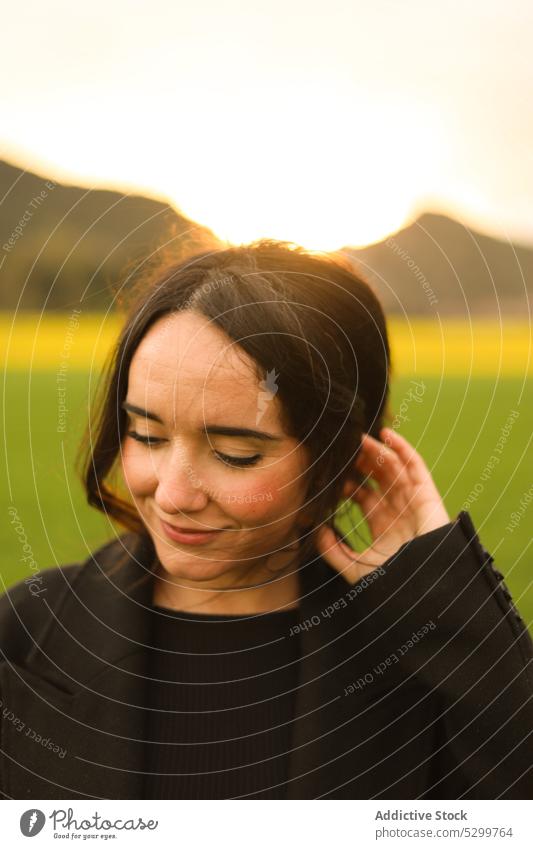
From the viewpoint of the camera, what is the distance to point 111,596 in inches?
36.9

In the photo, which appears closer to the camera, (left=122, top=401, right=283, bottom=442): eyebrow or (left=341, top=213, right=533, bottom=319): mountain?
(left=122, top=401, right=283, bottom=442): eyebrow

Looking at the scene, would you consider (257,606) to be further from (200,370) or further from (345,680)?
(200,370)

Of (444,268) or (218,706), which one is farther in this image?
(444,268)

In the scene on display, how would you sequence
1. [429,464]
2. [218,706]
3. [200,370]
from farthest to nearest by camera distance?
[429,464]
[218,706]
[200,370]

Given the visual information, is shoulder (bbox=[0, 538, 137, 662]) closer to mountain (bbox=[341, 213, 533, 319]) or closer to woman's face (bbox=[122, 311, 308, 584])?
woman's face (bbox=[122, 311, 308, 584])

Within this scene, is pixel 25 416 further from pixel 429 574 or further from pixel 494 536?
pixel 429 574

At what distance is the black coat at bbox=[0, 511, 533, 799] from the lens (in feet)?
2.95

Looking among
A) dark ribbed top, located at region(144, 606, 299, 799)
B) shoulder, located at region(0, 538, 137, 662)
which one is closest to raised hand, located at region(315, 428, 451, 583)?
dark ribbed top, located at region(144, 606, 299, 799)

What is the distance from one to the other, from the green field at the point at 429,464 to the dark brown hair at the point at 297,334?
20 cm

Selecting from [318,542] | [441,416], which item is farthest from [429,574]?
[441,416]

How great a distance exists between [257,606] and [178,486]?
0.17 meters

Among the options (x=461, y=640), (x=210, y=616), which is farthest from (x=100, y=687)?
(x=461, y=640)

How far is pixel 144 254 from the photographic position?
105cm

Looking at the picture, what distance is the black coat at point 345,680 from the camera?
900mm
